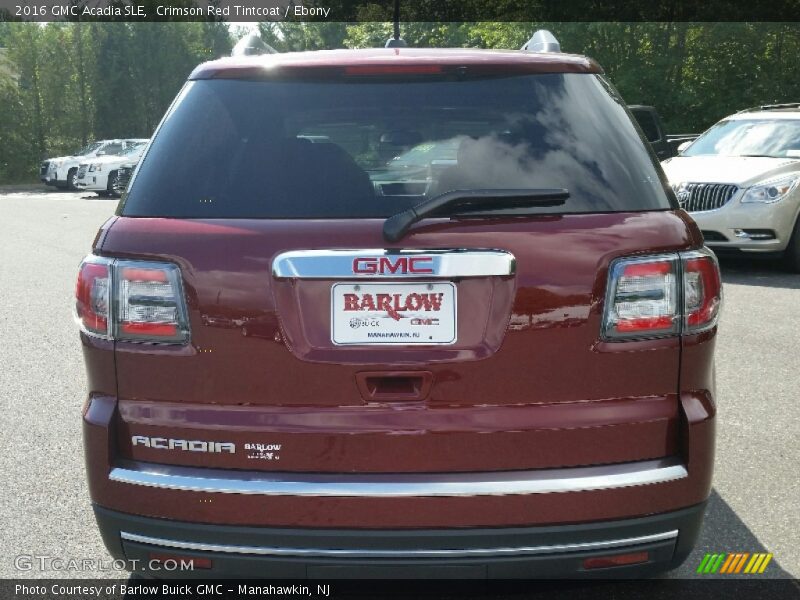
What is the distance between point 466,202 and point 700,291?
28.4 inches

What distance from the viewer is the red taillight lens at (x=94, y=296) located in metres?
2.73

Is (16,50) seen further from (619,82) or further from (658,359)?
(658,359)

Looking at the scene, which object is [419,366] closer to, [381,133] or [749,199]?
[381,133]

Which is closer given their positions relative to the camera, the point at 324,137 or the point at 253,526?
the point at 253,526

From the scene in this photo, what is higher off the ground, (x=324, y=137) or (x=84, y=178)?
(x=324, y=137)

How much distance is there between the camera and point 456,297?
100 inches

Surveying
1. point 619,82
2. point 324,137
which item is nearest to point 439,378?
point 324,137

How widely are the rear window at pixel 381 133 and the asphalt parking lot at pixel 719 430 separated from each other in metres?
1.58

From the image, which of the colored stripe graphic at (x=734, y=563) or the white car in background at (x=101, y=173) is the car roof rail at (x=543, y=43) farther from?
the white car in background at (x=101, y=173)

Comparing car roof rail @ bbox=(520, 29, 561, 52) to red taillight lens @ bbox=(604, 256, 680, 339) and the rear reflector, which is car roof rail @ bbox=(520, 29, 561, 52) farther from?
the rear reflector

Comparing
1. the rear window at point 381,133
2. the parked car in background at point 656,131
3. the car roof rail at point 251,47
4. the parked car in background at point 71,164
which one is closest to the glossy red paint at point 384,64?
the rear window at point 381,133

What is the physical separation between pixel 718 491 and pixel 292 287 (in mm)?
2616

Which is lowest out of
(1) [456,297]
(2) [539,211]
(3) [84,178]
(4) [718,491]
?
(3) [84,178]

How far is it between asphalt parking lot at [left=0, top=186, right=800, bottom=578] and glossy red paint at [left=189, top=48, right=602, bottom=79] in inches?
72.5
